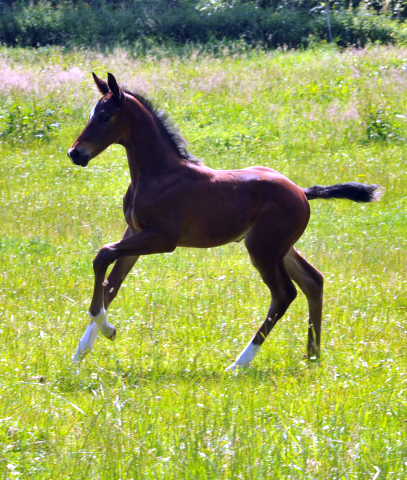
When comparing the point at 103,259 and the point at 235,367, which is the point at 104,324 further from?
the point at 235,367

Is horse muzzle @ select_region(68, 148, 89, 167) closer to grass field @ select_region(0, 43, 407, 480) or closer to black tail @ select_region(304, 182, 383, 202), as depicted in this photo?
grass field @ select_region(0, 43, 407, 480)

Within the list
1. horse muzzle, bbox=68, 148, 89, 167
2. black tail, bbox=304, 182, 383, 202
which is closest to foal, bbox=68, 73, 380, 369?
horse muzzle, bbox=68, 148, 89, 167

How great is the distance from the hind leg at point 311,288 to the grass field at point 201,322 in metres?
0.15

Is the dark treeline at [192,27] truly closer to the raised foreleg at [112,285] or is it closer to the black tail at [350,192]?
the black tail at [350,192]

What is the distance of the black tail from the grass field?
0.95m

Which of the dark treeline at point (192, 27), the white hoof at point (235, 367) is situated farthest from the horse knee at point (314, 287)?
the dark treeline at point (192, 27)

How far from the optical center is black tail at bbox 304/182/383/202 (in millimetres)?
5230

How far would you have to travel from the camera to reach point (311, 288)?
5.00 metres

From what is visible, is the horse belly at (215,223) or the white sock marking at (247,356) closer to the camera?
the white sock marking at (247,356)

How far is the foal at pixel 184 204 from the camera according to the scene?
459cm

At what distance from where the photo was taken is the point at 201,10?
2291cm

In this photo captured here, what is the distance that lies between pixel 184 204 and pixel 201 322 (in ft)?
3.63

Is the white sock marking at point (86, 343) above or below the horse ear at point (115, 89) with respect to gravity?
below

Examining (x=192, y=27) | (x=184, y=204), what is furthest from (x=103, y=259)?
(x=192, y=27)
